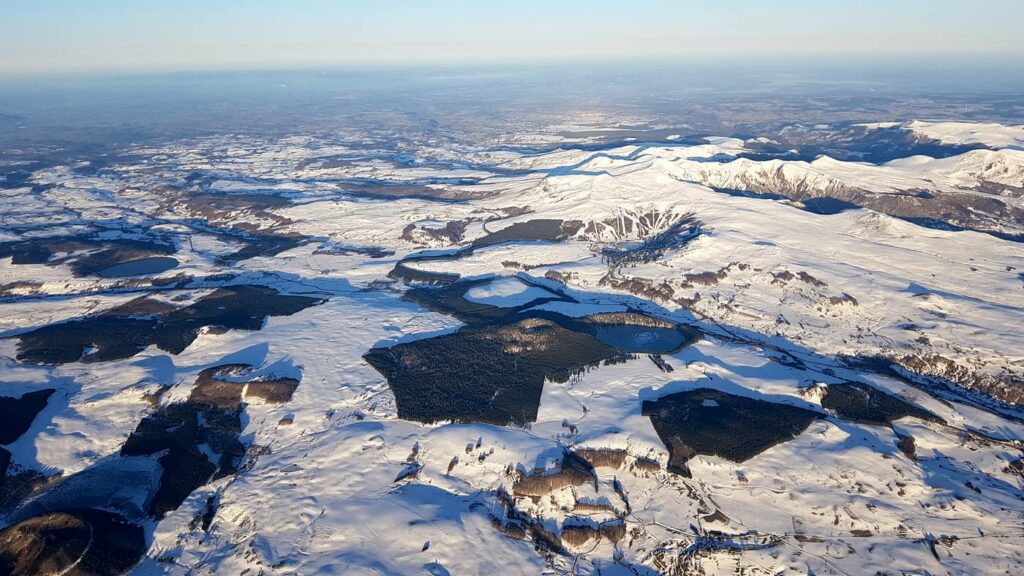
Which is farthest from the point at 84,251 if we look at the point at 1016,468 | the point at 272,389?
the point at 1016,468

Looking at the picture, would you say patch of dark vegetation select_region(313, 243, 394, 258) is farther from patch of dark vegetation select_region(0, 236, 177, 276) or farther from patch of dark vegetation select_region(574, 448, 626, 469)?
patch of dark vegetation select_region(574, 448, 626, 469)

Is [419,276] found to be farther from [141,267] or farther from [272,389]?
[141,267]

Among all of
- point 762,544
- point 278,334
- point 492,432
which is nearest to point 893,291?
point 762,544

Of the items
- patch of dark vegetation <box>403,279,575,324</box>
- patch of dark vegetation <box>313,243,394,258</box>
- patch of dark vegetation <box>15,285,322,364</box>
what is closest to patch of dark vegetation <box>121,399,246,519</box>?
patch of dark vegetation <box>15,285,322,364</box>

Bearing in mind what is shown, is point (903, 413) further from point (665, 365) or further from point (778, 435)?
point (665, 365)

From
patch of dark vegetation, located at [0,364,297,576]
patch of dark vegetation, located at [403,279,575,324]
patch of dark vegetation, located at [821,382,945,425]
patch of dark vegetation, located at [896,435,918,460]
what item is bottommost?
patch of dark vegetation, located at [0,364,297,576]

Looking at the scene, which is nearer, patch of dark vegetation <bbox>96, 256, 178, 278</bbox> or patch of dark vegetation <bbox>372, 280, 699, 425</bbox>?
patch of dark vegetation <bbox>372, 280, 699, 425</bbox>

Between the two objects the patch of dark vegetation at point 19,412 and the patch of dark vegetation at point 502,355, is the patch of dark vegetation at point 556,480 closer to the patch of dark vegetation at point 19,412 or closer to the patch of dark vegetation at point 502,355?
the patch of dark vegetation at point 502,355
